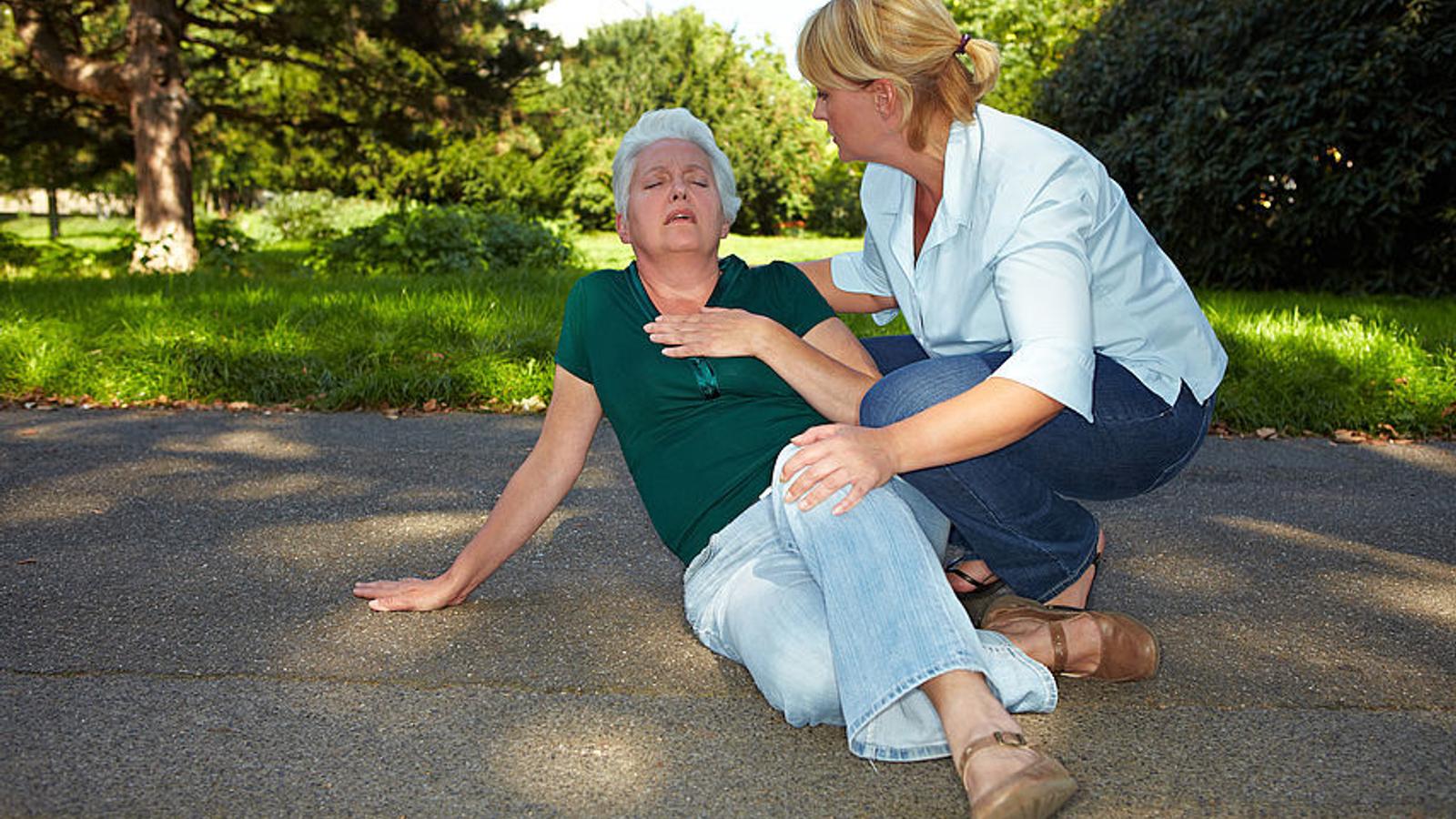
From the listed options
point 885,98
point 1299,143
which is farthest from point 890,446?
point 1299,143

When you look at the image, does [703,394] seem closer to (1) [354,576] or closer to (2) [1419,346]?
(1) [354,576]

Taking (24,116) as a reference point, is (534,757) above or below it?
below

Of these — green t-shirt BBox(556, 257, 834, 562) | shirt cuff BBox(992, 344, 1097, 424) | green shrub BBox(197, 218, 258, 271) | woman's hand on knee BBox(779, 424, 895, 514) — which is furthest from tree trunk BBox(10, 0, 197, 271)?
shirt cuff BBox(992, 344, 1097, 424)

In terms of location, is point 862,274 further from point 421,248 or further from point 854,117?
point 421,248

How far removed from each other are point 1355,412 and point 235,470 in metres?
4.95

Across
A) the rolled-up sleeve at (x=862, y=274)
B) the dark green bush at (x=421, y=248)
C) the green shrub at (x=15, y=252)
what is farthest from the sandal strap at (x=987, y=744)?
the green shrub at (x=15, y=252)

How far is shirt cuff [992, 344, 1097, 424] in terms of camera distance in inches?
84.8

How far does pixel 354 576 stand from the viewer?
131 inches

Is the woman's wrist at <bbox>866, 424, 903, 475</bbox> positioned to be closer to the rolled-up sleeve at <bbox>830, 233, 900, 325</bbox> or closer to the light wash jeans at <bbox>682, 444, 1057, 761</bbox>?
the light wash jeans at <bbox>682, 444, 1057, 761</bbox>

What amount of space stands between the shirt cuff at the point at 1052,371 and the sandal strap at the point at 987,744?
604 millimetres

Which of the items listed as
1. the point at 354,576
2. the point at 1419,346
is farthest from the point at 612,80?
the point at 354,576

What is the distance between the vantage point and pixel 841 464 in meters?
2.12

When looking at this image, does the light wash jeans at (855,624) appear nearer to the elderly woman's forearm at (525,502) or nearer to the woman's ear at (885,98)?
the elderly woman's forearm at (525,502)

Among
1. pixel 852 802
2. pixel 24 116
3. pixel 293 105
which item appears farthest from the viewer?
pixel 293 105
